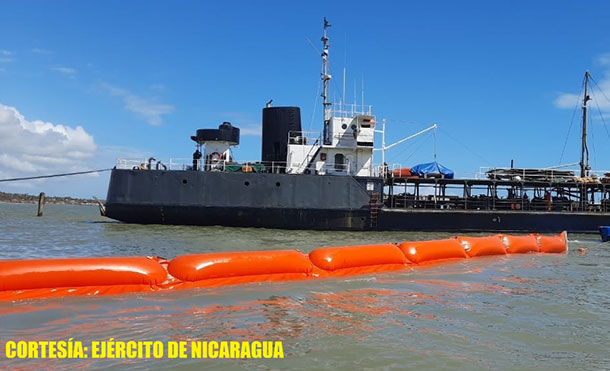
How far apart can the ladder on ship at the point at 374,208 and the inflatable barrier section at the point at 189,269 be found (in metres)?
11.5

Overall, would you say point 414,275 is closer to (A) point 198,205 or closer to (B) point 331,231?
(B) point 331,231

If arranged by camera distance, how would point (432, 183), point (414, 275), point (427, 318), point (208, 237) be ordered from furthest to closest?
point (432, 183)
point (208, 237)
point (414, 275)
point (427, 318)

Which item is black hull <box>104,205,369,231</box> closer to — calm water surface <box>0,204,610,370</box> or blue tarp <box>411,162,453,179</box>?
blue tarp <box>411,162,453,179</box>

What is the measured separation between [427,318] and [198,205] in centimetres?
1709

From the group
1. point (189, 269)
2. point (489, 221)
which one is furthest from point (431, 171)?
point (189, 269)

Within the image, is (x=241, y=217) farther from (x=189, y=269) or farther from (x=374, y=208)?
(x=189, y=269)

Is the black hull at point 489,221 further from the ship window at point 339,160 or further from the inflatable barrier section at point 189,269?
the inflatable barrier section at point 189,269

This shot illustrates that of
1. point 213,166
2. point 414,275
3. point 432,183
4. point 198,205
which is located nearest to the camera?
point 414,275

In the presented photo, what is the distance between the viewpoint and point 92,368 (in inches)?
153

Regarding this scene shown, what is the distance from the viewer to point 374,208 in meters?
22.3

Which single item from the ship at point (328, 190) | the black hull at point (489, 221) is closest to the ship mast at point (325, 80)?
the ship at point (328, 190)

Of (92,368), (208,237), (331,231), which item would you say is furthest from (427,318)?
(331,231)

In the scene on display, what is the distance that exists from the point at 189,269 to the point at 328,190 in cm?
1523

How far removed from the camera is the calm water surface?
168 inches
